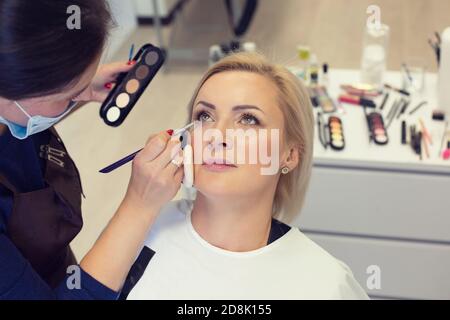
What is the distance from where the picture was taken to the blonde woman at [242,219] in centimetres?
106

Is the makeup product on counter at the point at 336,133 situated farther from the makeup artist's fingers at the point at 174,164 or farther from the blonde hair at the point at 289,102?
the makeup artist's fingers at the point at 174,164

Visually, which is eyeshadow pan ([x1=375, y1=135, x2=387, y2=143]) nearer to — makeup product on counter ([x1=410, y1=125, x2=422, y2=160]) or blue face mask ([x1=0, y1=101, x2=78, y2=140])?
makeup product on counter ([x1=410, y1=125, x2=422, y2=160])

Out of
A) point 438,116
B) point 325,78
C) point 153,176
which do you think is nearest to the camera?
point 153,176

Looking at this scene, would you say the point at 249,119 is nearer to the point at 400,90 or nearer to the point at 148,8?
the point at 400,90

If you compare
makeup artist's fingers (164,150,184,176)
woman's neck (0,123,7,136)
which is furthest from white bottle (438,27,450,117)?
woman's neck (0,123,7,136)

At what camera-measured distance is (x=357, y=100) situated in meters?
1.72

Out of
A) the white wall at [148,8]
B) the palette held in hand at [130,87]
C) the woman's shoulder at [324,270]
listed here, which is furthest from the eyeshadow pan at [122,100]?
the white wall at [148,8]

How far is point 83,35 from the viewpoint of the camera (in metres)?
0.78

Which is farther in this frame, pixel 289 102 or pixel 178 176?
pixel 289 102

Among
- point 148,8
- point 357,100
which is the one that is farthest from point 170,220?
point 148,8

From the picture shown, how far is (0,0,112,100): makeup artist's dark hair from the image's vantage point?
27.5 inches

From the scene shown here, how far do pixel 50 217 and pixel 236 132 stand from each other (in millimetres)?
382

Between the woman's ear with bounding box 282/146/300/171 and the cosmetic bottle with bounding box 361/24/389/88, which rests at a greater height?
the cosmetic bottle with bounding box 361/24/389/88
